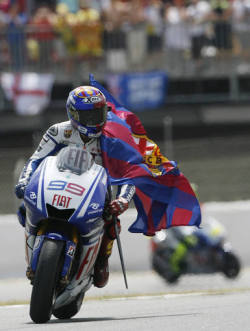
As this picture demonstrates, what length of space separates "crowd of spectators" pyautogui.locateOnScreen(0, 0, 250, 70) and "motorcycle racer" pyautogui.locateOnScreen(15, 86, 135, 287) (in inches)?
327

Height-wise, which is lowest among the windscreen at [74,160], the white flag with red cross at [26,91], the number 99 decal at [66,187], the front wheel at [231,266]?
the front wheel at [231,266]

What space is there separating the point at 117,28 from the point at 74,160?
920 cm

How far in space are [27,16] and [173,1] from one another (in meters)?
2.45

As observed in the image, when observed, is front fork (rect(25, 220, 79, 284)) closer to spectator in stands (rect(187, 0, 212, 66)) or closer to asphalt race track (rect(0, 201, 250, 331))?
asphalt race track (rect(0, 201, 250, 331))

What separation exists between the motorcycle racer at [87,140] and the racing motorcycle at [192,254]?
408 cm

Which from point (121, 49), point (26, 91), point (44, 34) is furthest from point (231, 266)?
point (44, 34)

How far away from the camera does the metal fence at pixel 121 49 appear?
14.8m

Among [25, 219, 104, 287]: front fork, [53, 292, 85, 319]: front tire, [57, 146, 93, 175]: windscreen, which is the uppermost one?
[57, 146, 93, 175]: windscreen

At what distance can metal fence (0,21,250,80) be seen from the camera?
48.4 feet

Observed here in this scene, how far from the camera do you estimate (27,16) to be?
15180mm

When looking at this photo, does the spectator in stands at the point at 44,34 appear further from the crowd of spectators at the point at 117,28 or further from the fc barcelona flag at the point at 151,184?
the fc barcelona flag at the point at 151,184

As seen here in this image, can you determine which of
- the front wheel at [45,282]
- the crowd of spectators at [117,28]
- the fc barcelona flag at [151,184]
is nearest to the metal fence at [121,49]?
the crowd of spectators at [117,28]

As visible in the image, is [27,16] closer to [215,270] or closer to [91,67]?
[91,67]

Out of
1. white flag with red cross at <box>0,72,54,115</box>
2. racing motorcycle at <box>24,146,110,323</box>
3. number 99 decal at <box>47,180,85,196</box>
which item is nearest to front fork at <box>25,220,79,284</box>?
racing motorcycle at <box>24,146,110,323</box>
